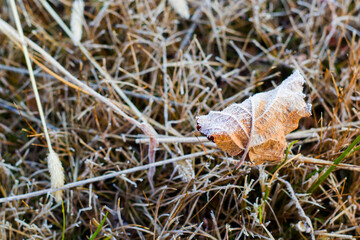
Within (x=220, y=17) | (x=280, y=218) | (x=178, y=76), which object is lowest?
(x=280, y=218)

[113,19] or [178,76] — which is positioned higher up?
[113,19]

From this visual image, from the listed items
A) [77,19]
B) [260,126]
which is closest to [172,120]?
[260,126]

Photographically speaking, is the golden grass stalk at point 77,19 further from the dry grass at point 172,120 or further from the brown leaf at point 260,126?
the brown leaf at point 260,126

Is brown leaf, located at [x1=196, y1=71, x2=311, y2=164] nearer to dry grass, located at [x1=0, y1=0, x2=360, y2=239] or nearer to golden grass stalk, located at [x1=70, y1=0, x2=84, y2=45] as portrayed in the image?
dry grass, located at [x1=0, y1=0, x2=360, y2=239]

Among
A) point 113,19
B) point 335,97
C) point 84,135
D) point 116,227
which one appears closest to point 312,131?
point 335,97

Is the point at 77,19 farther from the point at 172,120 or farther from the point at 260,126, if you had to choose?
the point at 260,126

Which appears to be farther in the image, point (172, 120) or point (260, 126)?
point (172, 120)

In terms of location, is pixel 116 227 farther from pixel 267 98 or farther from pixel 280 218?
pixel 267 98
